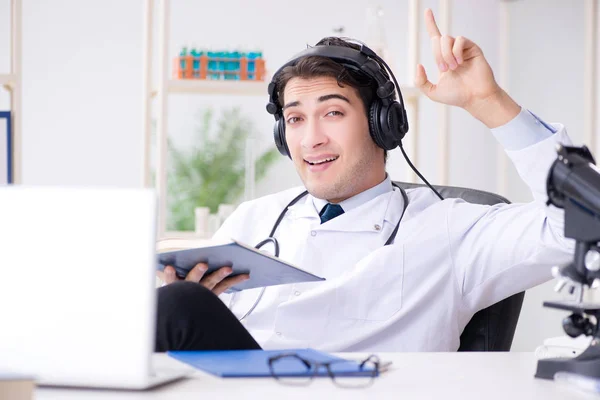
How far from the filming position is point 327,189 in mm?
1806

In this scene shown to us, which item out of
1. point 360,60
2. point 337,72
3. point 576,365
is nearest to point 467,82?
point 360,60

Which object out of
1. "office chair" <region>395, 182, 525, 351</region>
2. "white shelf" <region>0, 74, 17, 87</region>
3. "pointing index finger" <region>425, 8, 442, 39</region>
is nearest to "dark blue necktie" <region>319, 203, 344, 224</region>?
"office chair" <region>395, 182, 525, 351</region>

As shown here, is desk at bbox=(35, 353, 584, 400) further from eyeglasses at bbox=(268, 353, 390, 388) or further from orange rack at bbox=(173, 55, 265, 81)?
orange rack at bbox=(173, 55, 265, 81)

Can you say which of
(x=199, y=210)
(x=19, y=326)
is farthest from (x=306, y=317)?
(x=199, y=210)

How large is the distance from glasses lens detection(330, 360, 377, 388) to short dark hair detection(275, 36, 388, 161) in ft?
3.40

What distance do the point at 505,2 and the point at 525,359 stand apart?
10.3 ft

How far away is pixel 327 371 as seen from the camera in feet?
2.77

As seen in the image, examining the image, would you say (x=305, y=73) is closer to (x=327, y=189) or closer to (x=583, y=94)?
(x=327, y=189)

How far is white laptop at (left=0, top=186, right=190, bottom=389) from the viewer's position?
0.73 meters

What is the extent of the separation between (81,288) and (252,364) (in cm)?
23

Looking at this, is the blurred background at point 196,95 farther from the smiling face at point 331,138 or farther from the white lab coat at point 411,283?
the white lab coat at point 411,283

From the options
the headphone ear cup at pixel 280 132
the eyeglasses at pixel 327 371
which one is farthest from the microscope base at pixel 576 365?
the headphone ear cup at pixel 280 132

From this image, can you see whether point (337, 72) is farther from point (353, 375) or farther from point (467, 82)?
point (353, 375)

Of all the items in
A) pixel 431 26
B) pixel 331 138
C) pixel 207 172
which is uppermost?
pixel 431 26
